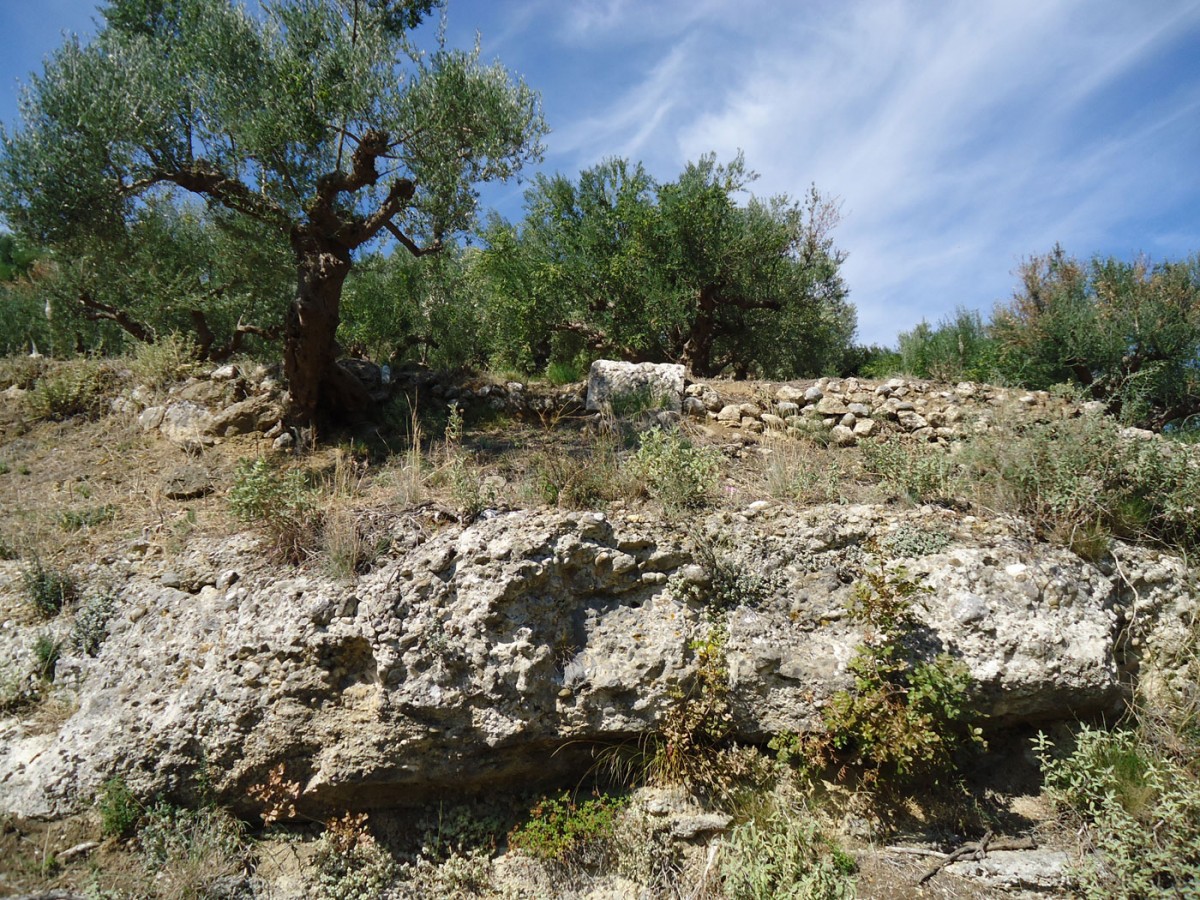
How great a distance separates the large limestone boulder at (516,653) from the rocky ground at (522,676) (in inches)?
0.7

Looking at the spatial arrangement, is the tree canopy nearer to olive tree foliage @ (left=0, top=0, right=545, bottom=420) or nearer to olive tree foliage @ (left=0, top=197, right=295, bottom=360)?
olive tree foliage @ (left=0, top=0, right=545, bottom=420)

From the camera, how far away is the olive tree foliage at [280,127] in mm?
6762

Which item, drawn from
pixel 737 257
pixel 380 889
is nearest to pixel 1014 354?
pixel 737 257

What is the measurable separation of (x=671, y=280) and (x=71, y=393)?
874cm

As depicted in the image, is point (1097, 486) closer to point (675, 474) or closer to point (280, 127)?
point (675, 474)

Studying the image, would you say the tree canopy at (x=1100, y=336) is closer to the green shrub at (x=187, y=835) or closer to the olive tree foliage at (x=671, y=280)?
the olive tree foliage at (x=671, y=280)

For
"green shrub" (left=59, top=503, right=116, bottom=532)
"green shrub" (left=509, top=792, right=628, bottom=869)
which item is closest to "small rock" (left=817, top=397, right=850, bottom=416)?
"green shrub" (left=509, top=792, right=628, bottom=869)

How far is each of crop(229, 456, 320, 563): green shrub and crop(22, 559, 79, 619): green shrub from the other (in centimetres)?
138

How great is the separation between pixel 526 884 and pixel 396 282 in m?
11.7

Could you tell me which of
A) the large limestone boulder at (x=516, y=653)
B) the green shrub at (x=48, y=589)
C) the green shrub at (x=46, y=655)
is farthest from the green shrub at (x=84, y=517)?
the large limestone boulder at (x=516, y=653)

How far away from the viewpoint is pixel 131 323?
10.2 meters

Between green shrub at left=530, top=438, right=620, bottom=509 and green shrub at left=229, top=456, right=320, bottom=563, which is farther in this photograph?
green shrub at left=530, top=438, right=620, bottom=509

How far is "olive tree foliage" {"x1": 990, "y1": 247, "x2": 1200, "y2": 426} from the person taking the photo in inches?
372

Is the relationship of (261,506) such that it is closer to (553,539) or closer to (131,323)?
(553,539)
